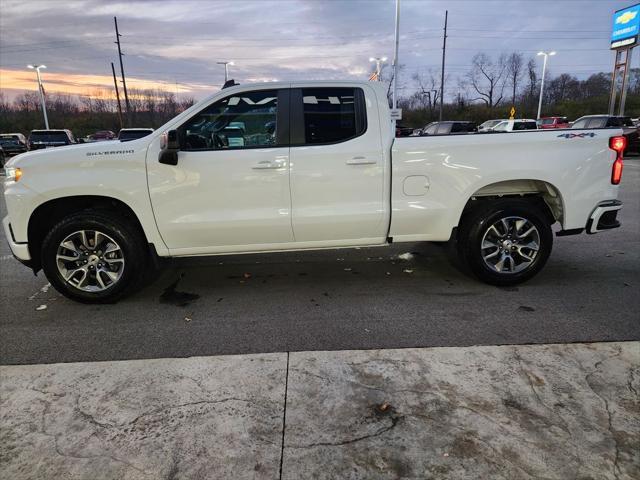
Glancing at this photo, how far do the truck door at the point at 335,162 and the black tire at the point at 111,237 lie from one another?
5.10 feet

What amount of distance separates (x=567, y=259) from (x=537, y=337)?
2.50m

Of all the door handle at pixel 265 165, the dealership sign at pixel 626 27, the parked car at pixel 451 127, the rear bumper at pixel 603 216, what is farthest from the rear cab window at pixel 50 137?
the dealership sign at pixel 626 27

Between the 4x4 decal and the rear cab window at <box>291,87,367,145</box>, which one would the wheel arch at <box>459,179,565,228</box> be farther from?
the rear cab window at <box>291,87,367,145</box>

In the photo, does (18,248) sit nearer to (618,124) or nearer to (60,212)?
(60,212)

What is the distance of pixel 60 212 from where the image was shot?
14.5ft

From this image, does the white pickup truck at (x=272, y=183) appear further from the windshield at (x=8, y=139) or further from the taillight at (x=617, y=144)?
the windshield at (x=8, y=139)

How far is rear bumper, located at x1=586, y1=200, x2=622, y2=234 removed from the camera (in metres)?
4.58

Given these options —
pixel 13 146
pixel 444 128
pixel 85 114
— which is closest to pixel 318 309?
pixel 444 128

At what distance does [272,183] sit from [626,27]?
4071cm

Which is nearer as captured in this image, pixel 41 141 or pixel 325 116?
pixel 325 116

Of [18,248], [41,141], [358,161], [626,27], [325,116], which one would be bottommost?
[18,248]

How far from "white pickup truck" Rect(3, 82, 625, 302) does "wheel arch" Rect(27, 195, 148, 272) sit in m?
0.01

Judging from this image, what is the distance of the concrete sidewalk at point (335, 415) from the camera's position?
7.52 ft

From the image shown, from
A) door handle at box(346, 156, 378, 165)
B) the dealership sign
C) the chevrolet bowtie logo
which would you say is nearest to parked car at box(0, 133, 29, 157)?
door handle at box(346, 156, 378, 165)
